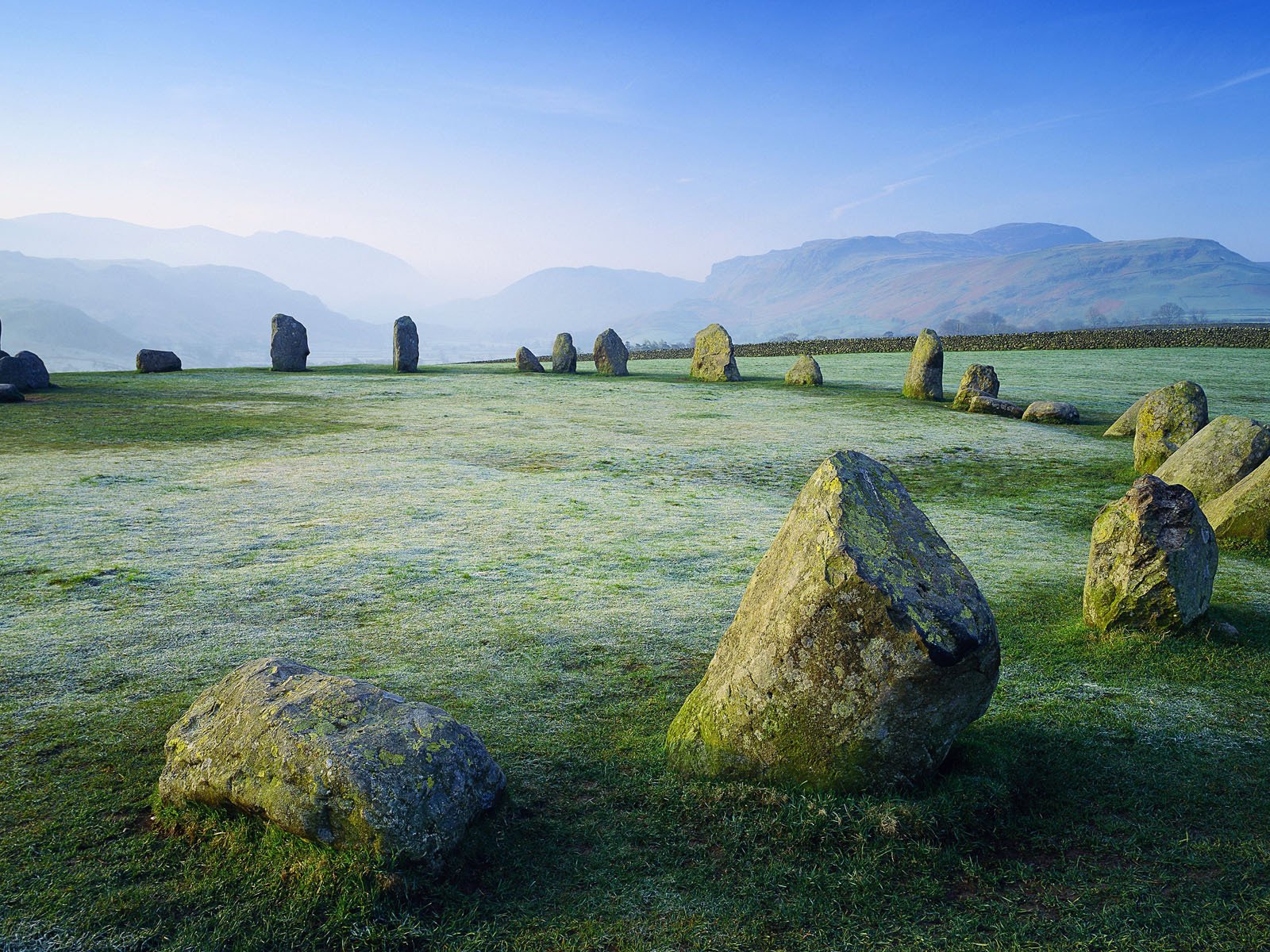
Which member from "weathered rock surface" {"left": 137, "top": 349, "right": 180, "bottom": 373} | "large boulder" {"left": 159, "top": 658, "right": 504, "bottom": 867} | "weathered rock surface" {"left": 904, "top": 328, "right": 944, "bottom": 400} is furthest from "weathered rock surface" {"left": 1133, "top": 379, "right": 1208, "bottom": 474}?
"weathered rock surface" {"left": 137, "top": 349, "right": 180, "bottom": 373}

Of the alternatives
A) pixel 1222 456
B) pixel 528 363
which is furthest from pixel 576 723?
pixel 528 363

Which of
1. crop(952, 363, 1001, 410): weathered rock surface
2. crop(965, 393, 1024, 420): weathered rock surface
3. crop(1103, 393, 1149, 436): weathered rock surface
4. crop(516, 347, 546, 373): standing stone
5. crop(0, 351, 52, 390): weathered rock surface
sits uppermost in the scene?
crop(516, 347, 546, 373): standing stone

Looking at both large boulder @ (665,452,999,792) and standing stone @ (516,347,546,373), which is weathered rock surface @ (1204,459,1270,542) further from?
standing stone @ (516,347,546,373)

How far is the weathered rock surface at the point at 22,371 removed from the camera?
934 inches

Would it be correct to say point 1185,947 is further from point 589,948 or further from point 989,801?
point 589,948

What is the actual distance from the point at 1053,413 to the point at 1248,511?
12533mm

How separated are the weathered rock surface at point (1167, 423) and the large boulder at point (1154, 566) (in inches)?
354

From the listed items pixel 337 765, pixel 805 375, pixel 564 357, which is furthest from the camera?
pixel 564 357

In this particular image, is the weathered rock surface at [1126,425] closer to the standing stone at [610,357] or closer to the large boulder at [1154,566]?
the large boulder at [1154,566]

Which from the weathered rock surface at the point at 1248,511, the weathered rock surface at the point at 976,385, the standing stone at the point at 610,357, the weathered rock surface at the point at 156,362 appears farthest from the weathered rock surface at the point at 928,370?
the weathered rock surface at the point at 156,362

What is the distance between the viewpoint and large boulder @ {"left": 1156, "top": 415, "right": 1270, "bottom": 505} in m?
10.9

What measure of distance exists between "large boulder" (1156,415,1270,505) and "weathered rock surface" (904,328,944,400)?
14636mm

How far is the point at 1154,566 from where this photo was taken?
6699 mm

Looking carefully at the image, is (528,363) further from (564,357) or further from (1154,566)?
(1154,566)
